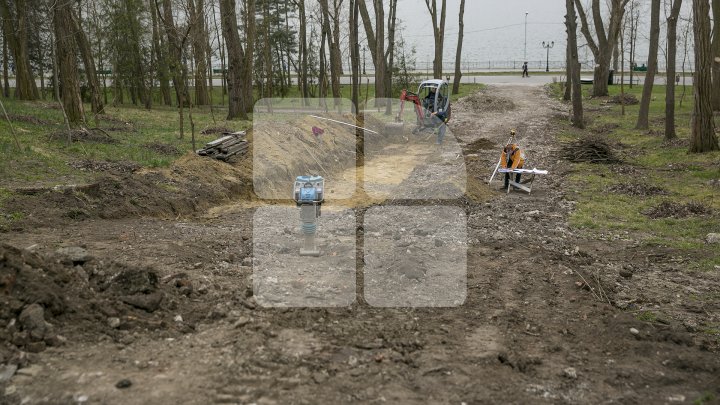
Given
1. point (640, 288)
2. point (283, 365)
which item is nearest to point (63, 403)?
point (283, 365)

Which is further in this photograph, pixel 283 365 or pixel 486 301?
pixel 486 301

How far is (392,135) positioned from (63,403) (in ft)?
61.8

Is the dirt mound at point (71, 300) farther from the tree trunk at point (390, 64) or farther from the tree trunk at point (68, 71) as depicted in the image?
the tree trunk at point (390, 64)

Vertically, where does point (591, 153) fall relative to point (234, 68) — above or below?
below

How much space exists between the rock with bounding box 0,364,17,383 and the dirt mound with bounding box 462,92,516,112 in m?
29.2

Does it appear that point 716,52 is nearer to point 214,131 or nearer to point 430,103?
point 430,103

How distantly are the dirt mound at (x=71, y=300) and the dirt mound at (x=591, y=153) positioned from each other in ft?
46.2

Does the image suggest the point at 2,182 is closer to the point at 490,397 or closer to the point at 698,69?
the point at 490,397

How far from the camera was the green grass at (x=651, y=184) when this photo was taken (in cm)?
1030

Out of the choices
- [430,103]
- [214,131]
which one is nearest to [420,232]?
[214,131]

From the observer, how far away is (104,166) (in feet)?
41.1

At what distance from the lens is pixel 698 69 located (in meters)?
17.5

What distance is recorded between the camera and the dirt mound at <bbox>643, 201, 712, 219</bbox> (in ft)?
37.5

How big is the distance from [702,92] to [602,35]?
18.0 metres
